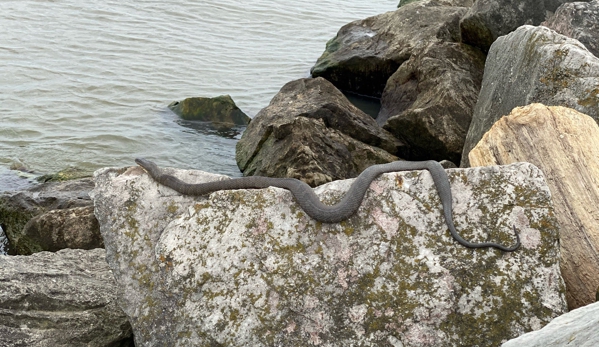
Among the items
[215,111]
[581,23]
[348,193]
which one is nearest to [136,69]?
[215,111]

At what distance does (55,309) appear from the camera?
5.34m

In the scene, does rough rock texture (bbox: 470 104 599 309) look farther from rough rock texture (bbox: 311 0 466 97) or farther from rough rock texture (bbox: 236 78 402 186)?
rough rock texture (bbox: 311 0 466 97)

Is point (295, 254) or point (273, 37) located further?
point (273, 37)

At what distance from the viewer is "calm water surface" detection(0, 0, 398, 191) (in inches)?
481

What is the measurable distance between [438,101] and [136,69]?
883 centimetres

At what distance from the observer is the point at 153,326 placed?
4.53 meters

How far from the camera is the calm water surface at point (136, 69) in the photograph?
12.2m

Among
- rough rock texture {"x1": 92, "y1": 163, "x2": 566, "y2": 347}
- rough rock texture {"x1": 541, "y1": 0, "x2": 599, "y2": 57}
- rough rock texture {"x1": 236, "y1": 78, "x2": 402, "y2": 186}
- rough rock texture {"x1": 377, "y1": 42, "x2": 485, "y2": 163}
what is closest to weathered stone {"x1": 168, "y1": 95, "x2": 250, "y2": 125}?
rough rock texture {"x1": 236, "y1": 78, "x2": 402, "y2": 186}

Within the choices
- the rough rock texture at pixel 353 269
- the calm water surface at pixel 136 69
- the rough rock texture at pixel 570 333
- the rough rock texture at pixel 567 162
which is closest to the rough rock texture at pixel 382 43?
the calm water surface at pixel 136 69

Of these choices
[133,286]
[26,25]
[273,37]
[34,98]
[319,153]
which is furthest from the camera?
[273,37]

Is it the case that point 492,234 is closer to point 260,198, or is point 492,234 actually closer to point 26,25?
point 260,198

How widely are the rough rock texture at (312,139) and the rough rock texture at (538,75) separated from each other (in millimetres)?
1953

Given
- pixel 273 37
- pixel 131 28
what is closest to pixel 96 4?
pixel 131 28

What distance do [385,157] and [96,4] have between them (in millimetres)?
13619
